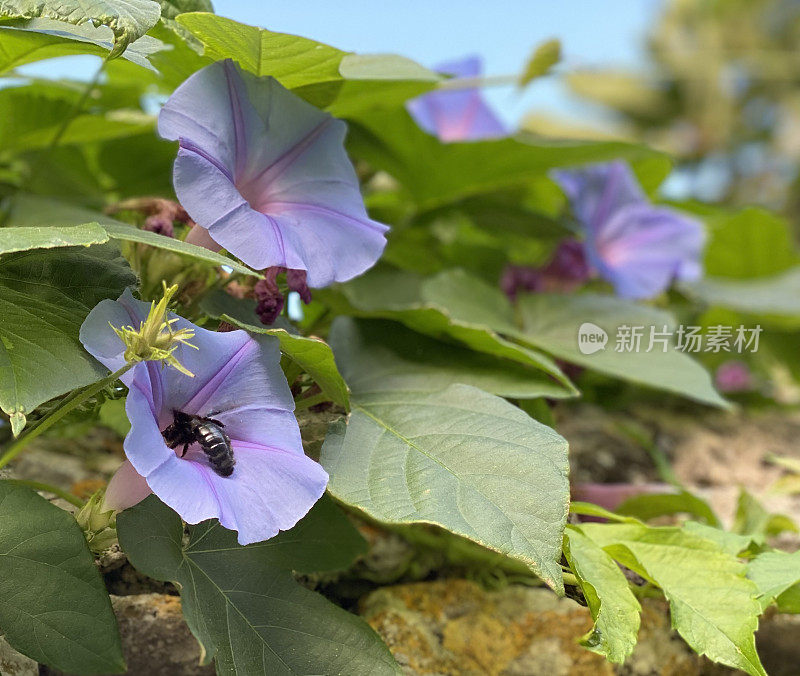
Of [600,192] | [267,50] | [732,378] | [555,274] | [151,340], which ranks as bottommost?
[732,378]

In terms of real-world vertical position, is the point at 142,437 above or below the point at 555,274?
above

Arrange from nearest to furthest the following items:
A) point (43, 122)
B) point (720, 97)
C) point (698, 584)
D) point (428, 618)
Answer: point (698, 584), point (428, 618), point (43, 122), point (720, 97)

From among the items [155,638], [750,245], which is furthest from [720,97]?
[155,638]

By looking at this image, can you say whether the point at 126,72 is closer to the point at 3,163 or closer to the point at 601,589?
the point at 3,163

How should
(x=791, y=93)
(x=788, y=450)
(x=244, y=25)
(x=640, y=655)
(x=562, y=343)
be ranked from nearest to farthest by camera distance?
(x=244, y=25)
(x=640, y=655)
(x=562, y=343)
(x=788, y=450)
(x=791, y=93)

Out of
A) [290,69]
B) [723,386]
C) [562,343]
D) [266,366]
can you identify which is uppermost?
[290,69]

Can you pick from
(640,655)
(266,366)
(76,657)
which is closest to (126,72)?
(266,366)

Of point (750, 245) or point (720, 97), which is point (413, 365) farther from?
point (720, 97)
